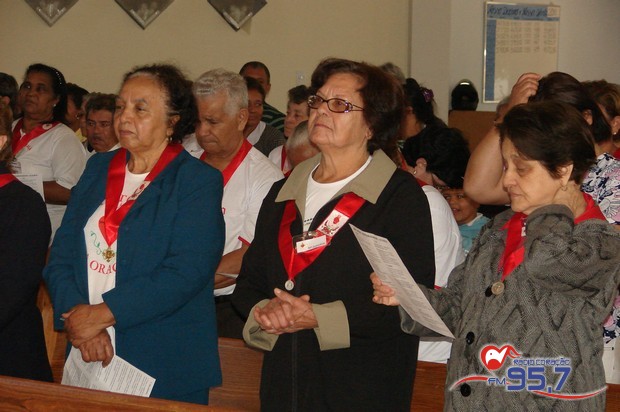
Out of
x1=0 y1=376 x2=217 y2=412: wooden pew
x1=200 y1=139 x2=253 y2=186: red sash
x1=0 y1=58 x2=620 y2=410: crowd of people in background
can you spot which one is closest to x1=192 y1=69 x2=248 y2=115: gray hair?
x1=200 y1=139 x2=253 y2=186: red sash

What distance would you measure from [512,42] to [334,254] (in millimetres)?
7320

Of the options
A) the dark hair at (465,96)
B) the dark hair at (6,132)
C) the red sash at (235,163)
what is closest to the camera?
the dark hair at (6,132)

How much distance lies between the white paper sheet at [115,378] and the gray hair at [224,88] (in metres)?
1.36

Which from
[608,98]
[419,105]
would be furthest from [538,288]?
[419,105]

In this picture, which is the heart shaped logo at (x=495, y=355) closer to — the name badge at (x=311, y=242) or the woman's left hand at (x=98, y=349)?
the name badge at (x=311, y=242)

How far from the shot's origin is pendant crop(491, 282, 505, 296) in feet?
6.87

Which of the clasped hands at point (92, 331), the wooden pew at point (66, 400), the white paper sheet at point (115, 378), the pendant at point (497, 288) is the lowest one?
the white paper sheet at point (115, 378)

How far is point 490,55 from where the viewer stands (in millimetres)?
9117

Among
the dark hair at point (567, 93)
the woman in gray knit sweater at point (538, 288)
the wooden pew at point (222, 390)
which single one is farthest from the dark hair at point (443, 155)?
the woman in gray knit sweater at point (538, 288)

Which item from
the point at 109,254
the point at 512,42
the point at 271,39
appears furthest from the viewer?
the point at 512,42

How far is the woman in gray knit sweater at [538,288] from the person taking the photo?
2.02 metres

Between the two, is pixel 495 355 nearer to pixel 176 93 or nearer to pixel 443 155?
pixel 176 93

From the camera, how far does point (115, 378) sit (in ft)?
8.55

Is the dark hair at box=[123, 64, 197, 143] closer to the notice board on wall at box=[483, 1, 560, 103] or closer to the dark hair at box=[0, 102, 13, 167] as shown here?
the dark hair at box=[0, 102, 13, 167]
